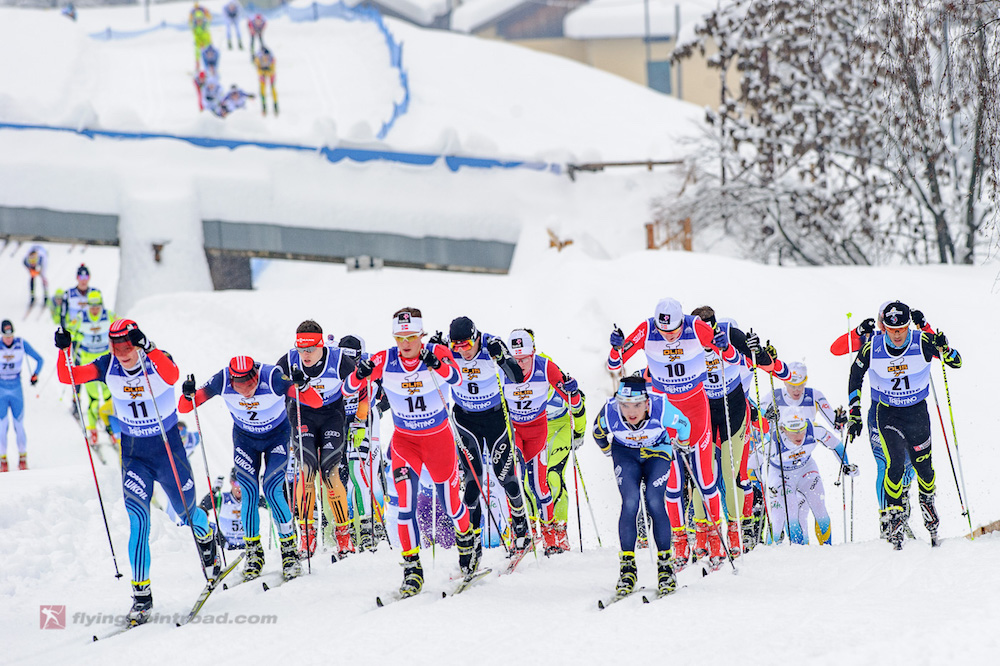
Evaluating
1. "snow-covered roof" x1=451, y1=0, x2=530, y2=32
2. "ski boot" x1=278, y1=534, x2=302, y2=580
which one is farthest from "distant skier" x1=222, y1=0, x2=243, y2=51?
"ski boot" x1=278, y1=534, x2=302, y2=580

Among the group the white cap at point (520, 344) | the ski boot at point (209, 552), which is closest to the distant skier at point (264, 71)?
the white cap at point (520, 344)

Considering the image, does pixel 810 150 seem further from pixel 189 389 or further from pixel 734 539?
pixel 189 389

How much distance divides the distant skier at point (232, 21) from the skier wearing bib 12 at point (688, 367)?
106 feet

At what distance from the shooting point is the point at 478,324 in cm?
1753

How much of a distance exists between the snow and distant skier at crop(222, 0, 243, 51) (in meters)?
2.23

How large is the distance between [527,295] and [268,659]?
1224 cm

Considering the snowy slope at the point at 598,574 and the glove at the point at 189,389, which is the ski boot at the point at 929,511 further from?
the glove at the point at 189,389

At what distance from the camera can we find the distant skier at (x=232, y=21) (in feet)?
120

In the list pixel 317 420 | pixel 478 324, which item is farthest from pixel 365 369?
pixel 478 324

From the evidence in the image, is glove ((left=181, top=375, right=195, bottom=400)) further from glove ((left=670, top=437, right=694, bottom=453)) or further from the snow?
glove ((left=670, top=437, right=694, bottom=453))

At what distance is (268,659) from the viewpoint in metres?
6.20

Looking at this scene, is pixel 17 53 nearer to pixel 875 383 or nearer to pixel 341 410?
pixel 341 410

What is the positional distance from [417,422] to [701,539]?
2673 mm

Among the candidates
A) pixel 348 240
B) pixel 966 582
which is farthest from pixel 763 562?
pixel 348 240
